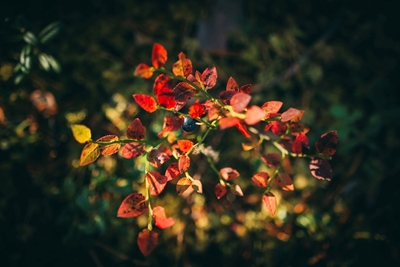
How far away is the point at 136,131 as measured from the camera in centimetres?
63

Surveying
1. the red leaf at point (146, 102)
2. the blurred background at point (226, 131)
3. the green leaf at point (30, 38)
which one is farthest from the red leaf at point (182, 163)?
the green leaf at point (30, 38)

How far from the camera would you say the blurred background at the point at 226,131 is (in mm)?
1218

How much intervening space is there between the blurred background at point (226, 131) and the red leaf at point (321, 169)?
1.79ft

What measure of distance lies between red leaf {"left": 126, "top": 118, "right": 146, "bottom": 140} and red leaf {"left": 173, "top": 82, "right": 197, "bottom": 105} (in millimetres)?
111

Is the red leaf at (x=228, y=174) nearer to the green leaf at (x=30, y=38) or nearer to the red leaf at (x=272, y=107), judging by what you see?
the red leaf at (x=272, y=107)

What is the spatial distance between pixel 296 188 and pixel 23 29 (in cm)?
140

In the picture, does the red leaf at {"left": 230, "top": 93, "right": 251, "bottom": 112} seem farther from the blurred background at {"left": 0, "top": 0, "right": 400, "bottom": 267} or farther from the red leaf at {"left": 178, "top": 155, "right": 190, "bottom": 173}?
the blurred background at {"left": 0, "top": 0, "right": 400, "bottom": 267}

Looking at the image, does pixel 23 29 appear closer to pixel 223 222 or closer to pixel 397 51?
pixel 223 222

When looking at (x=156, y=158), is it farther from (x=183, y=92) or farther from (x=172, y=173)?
(x=183, y=92)

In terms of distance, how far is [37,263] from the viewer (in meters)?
1.10

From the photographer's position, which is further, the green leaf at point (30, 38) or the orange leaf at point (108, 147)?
the green leaf at point (30, 38)

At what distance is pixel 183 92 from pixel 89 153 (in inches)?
9.7

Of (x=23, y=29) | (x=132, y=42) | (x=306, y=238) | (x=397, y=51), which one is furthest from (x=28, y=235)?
(x=397, y=51)

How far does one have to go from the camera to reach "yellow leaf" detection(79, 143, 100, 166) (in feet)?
1.93
